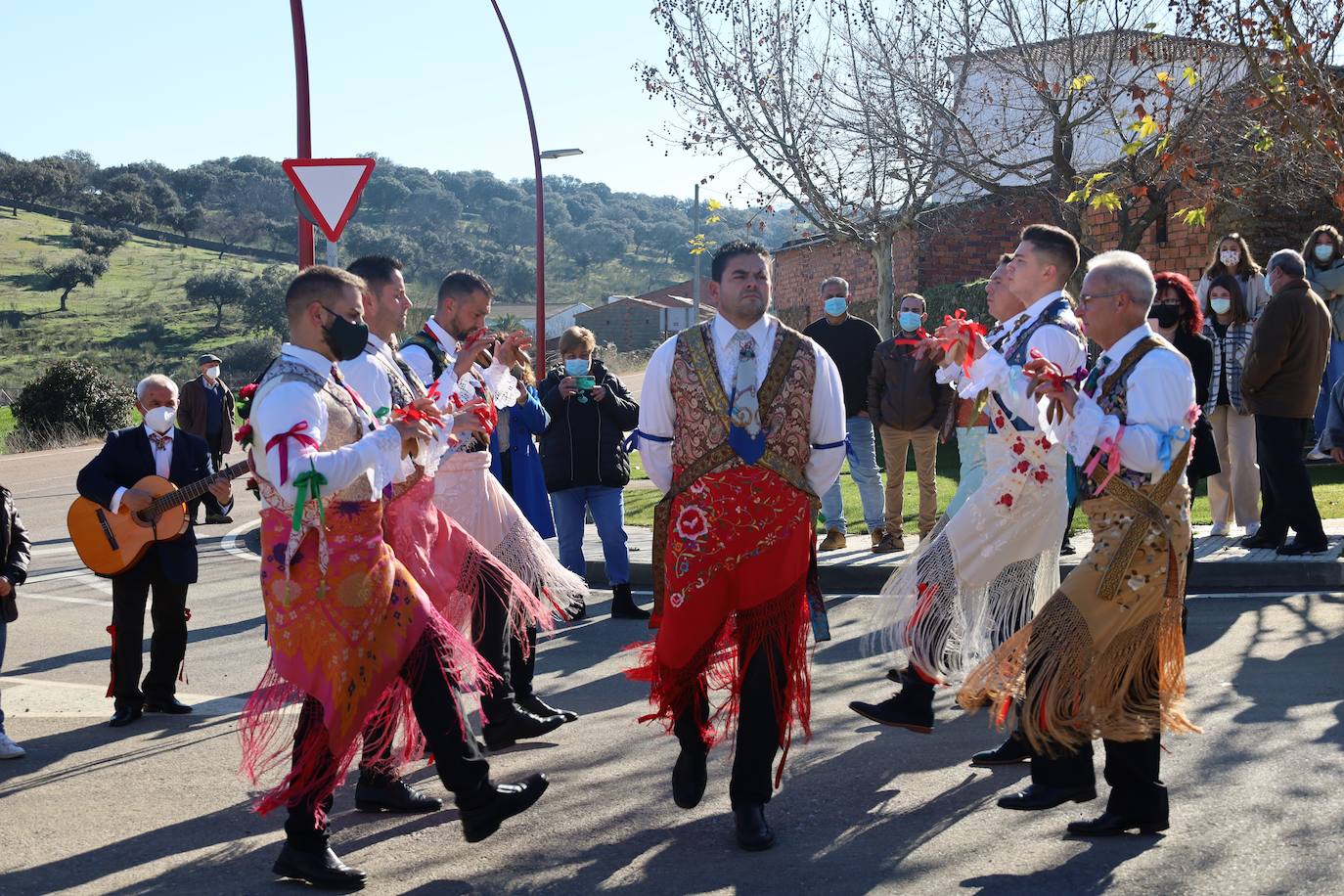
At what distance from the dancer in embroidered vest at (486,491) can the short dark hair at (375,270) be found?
1.48 ft

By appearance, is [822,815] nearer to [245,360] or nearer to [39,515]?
[39,515]

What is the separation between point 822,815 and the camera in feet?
16.4

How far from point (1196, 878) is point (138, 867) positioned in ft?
11.4

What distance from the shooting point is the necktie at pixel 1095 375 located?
4.63 metres

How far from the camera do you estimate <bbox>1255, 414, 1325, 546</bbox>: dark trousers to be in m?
9.27

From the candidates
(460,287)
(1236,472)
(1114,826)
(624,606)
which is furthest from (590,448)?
(1114,826)

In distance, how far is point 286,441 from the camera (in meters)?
4.16

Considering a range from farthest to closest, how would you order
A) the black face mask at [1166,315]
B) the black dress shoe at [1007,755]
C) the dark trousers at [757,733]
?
1. the black face mask at [1166,315]
2. the black dress shoe at [1007,755]
3. the dark trousers at [757,733]

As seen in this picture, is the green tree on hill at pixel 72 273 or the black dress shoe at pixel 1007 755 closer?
the black dress shoe at pixel 1007 755

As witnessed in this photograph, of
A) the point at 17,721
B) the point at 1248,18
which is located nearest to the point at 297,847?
the point at 17,721

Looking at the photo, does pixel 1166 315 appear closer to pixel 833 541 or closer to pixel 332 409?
pixel 833 541

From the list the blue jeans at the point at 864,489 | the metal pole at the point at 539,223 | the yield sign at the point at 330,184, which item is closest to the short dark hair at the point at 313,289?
the yield sign at the point at 330,184

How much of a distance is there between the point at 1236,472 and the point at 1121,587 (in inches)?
267

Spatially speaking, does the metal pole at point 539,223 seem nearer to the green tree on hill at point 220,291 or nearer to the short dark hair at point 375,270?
the short dark hair at point 375,270
